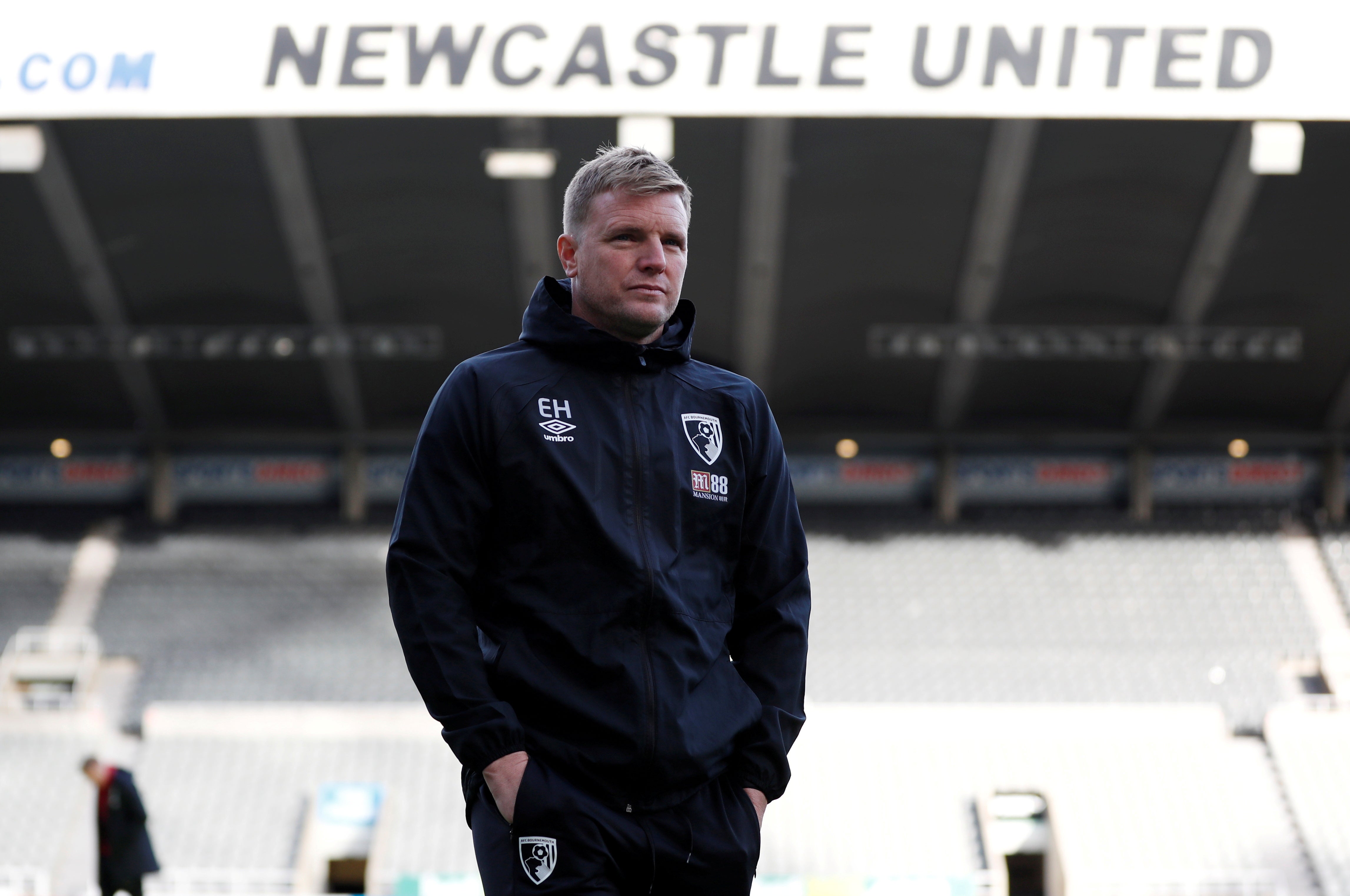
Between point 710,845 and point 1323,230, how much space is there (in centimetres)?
1554

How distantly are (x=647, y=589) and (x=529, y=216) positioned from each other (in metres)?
13.4

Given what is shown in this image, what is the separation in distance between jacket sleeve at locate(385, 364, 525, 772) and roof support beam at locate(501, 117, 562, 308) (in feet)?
40.0

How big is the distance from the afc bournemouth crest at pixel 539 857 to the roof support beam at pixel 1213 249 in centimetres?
1366

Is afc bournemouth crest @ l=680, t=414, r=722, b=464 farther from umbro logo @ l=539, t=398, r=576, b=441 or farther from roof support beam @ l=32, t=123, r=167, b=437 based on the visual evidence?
roof support beam @ l=32, t=123, r=167, b=437

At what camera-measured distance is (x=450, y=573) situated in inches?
81.4

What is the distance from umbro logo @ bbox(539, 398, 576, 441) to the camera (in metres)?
2.11

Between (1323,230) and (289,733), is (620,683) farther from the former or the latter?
(1323,230)

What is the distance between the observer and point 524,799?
6.41 ft

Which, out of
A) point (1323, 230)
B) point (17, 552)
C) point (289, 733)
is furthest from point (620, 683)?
point (17, 552)

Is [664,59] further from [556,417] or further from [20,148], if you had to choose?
[556,417]

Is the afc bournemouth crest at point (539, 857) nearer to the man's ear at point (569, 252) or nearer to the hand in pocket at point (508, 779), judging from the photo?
the hand in pocket at point (508, 779)

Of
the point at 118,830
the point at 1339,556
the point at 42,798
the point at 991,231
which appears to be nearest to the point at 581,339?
the point at 118,830

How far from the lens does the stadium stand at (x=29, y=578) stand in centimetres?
1692

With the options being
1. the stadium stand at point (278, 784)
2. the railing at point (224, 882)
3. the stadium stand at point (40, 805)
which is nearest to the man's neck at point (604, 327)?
the stadium stand at point (278, 784)
